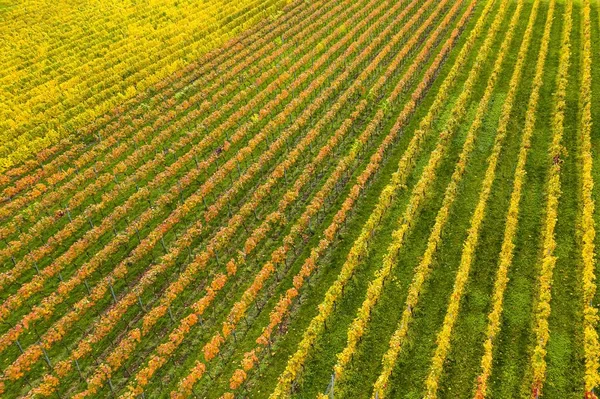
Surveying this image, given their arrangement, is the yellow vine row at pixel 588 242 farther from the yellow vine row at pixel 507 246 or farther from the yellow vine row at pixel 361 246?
the yellow vine row at pixel 361 246

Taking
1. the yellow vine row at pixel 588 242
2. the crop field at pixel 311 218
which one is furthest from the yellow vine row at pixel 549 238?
the yellow vine row at pixel 588 242

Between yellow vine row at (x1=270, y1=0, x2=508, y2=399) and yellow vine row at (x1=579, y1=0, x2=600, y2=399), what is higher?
yellow vine row at (x1=270, y1=0, x2=508, y2=399)

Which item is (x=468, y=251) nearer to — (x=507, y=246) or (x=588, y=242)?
(x=507, y=246)

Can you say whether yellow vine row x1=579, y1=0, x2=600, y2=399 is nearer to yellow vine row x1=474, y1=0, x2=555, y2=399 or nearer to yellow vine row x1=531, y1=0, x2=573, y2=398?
yellow vine row x1=531, y1=0, x2=573, y2=398

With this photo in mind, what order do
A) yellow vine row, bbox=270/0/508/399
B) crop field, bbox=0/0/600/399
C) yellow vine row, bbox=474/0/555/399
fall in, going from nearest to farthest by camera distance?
yellow vine row, bbox=474/0/555/399 < yellow vine row, bbox=270/0/508/399 < crop field, bbox=0/0/600/399

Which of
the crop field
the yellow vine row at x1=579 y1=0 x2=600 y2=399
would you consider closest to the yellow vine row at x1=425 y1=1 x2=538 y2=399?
the crop field

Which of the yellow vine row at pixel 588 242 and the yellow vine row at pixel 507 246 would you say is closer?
the yellow vine row at pixel 588 242

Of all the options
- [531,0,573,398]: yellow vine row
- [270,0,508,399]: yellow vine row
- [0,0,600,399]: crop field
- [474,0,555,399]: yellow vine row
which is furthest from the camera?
[0,0,600,399]: crop field

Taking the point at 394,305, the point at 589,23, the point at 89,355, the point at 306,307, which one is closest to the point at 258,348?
the point at 306,307

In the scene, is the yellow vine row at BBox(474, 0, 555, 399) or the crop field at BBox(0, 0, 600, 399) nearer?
the yellow vine row at BBox(474, 0, 555, 399)
